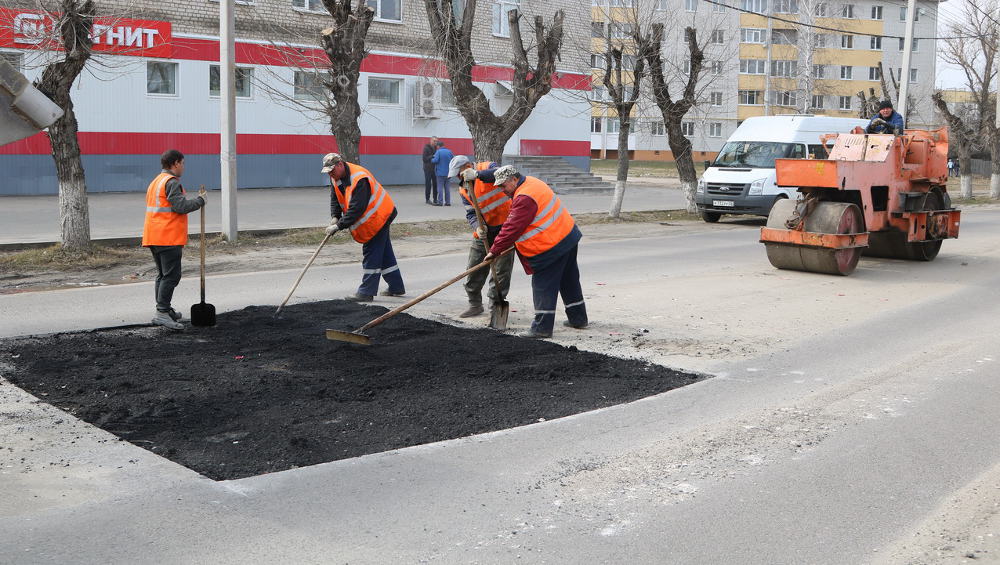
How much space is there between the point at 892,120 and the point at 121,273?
37.1 ft

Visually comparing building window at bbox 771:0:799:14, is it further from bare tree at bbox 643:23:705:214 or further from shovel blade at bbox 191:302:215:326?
shovel blade at bbox 191:302:215:326

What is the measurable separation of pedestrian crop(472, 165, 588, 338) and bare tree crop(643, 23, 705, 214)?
14.2 meters

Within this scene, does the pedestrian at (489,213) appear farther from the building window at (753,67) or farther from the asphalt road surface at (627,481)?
the building window at (753,67)

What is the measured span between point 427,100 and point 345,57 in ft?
45.6

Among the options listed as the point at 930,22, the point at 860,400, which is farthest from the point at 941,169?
the point at 930,22

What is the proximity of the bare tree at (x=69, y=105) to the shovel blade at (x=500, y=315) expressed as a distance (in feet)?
23.1

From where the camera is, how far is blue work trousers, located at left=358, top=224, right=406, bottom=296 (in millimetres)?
10359

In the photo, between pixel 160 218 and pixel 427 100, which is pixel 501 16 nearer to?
pixel 427 100

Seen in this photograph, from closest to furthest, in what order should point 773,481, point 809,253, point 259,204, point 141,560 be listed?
point 141,560
point 773,481
point 809,253
point 259,204

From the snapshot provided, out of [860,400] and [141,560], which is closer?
[141,560]

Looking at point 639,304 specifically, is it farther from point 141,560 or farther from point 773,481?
point 141,560

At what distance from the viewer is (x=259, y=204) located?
22797 mm

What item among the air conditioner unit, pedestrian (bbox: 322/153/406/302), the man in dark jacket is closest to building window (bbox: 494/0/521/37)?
the air conditioner unit

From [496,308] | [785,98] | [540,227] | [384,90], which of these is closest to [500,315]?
[496,308]
